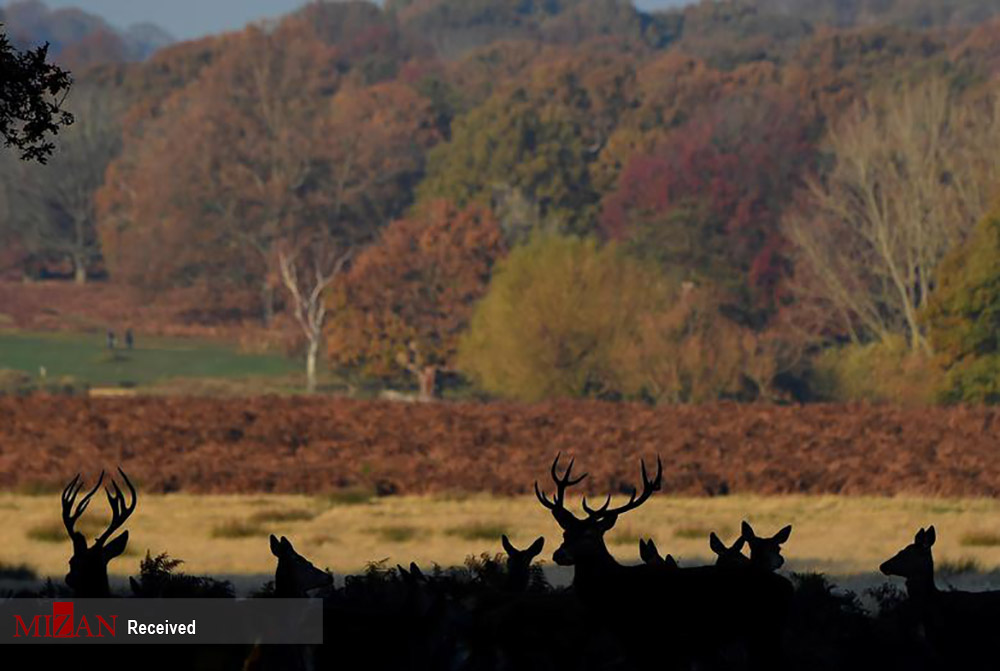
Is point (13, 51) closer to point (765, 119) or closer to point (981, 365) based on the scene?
point (981, 365)

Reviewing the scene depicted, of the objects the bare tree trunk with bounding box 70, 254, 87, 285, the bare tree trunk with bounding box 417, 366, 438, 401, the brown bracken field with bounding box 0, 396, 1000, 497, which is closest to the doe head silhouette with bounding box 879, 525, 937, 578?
→ the brown bracken field with bounding box 0, 396, 1000, 497

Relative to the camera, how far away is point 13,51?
16.2 metres

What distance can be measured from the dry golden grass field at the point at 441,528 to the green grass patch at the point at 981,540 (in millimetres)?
25

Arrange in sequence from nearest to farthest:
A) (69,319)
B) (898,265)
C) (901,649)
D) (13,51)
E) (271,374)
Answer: (901,649), (13,51), (898,265), (271,374), (69,319)

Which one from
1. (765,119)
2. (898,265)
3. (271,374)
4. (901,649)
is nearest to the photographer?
(901,649)

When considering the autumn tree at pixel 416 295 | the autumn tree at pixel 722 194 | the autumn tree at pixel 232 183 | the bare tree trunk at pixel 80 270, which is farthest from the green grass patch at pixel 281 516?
the bare tree trunk at pixel 80 270

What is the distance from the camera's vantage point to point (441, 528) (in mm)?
31672

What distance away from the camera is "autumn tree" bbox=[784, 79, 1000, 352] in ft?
252

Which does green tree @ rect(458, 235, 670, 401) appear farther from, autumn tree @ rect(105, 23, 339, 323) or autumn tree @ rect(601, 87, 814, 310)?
autumn tree @ rect(105, 23, 339, 323)

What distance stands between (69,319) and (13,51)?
9847cm

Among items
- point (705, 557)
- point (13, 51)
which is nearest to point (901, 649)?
point (13, 51)

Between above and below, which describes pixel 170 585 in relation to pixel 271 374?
below

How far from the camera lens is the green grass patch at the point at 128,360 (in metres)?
88.2

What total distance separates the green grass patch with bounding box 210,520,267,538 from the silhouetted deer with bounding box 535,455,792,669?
17.9 metres
